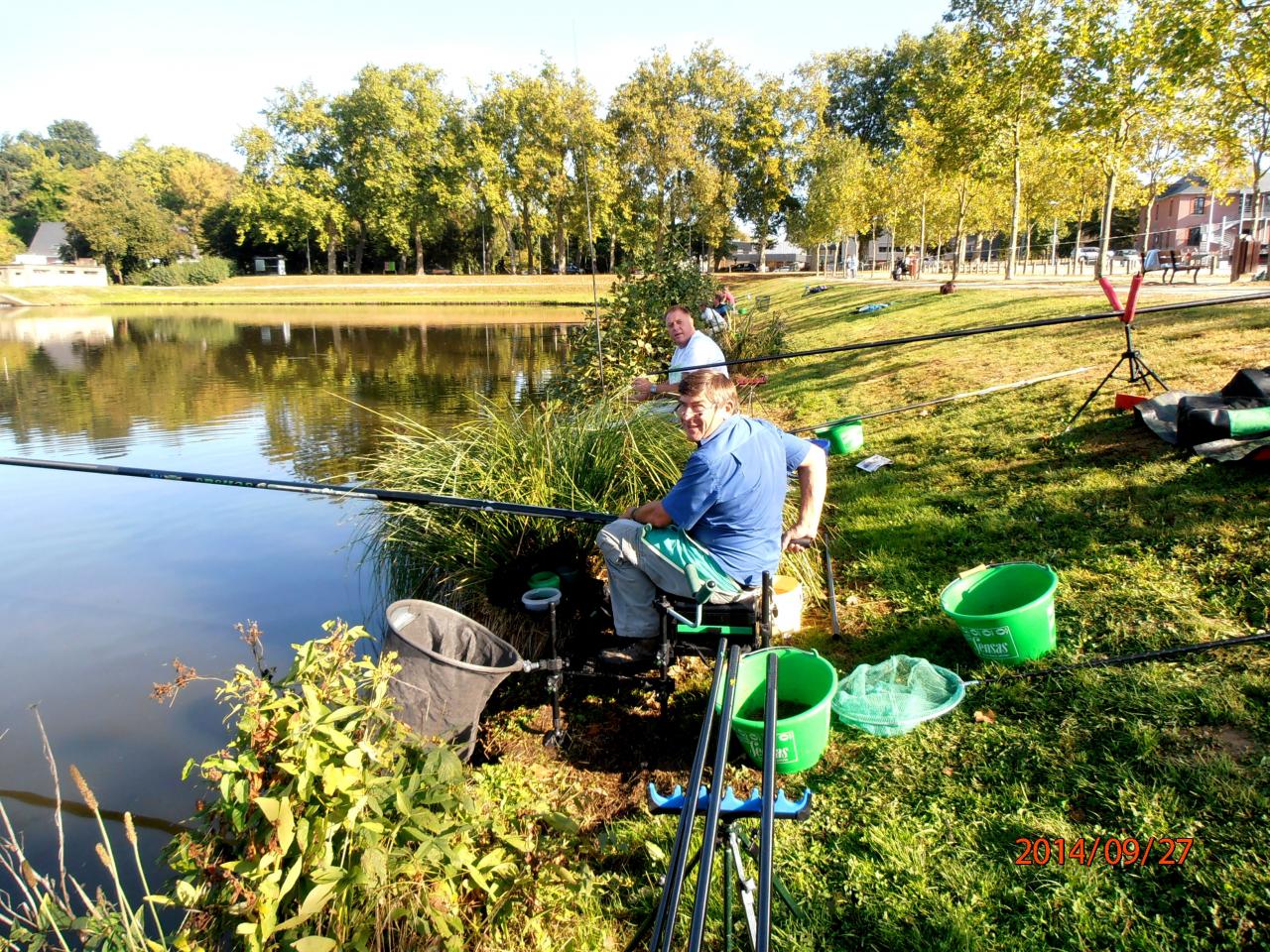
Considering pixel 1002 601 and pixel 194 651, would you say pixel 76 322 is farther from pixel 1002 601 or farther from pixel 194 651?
pixel 1002 601

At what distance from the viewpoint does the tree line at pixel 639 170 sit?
20625 millimetres

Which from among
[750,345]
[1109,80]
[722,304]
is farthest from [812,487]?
[1109,80]

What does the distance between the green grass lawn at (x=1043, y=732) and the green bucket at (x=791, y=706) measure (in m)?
0.18

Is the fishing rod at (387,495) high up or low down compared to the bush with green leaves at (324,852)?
up

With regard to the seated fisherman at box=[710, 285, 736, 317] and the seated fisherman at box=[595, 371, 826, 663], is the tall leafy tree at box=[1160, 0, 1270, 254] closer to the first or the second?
the seated fisherman at box=[710, 285, 736, 317]

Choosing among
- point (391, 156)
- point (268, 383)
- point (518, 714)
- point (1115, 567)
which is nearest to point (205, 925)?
point (518, 714)

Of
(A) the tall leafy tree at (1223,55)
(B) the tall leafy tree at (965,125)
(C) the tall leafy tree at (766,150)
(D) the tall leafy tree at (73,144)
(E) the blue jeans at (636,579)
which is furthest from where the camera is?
(D) the tall leafy tree at (73,144)

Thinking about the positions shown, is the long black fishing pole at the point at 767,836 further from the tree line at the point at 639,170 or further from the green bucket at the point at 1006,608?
the tree line at the point at 639,170

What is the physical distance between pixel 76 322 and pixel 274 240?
78.3 ft

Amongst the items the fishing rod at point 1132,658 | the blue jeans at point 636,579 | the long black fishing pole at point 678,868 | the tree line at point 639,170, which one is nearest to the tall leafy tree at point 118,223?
the tree line at point 639,170

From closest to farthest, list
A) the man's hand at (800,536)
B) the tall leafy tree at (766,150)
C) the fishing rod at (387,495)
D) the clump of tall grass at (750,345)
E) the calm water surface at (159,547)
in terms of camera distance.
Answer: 1. the man's hand at (800,536)
2. the fishing rod at (387,495)
3. the calm water surface at (159,547)
4. the clump of tall grass at (750,345)
5. the tall leafy tree at (766,150)

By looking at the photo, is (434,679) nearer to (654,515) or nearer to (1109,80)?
(654,515)

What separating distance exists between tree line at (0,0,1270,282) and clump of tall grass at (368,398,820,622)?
54.5 ft

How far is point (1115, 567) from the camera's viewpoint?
14.2ft
